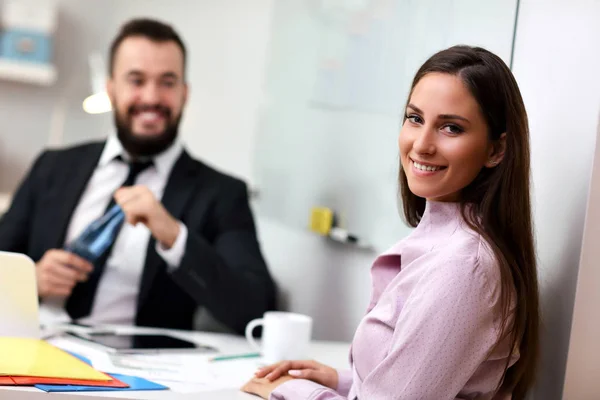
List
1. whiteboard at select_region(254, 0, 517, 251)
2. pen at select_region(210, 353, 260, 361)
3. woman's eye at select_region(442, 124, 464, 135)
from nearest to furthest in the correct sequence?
woman's eye at select_region(442, 124, 464, 135) → pen at select_region(210, 353, 260, 361) → whiteboard at select_region(254, 0, 517, 251)

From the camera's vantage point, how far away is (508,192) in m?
1.11

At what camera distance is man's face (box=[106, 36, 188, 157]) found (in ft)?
8.29

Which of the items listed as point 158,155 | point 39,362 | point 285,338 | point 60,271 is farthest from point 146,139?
point 39,362

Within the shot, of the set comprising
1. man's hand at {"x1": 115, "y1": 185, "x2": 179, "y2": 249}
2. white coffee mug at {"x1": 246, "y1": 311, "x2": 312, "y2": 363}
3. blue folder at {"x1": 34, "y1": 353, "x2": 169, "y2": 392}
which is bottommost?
white coffee mug at {"x1": 246, "y1": 311, "x2": 312, "y2": 363}

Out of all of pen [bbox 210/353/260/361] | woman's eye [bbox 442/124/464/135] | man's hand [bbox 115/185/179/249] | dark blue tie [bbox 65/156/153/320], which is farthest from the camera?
dark blue tie [bbox 65/156/153/320]

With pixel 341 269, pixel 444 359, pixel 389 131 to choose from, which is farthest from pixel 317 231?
pixel 444 359

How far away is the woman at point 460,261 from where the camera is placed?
40.8 inches

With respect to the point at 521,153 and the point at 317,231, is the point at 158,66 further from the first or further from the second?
the point at 521,153

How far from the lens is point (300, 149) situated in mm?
2637

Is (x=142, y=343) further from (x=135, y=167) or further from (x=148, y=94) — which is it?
(x=148, y=94)

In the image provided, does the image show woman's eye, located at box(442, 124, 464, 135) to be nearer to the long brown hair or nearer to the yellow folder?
the long brown hair

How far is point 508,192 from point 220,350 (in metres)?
0.79

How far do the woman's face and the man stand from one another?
3.02 ft

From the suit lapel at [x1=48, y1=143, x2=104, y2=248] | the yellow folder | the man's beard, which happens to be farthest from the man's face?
the yellow folder
